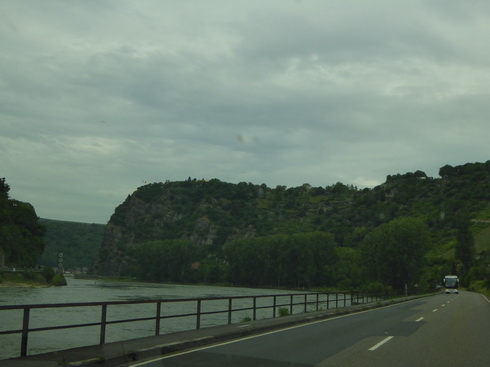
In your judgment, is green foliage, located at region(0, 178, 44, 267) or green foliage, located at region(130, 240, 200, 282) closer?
green foliage, located at region(0, 178, 44, 267)

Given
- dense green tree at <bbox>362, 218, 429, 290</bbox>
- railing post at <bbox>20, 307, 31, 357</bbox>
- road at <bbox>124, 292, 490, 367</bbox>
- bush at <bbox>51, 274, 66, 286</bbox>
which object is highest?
dense green tree at <bbox>362, 218, 429, 290</bbox>

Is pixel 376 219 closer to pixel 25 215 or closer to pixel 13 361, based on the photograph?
pixel 25 215

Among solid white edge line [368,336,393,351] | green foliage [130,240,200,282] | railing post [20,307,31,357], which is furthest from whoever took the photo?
green foliage [130,240,200,282]

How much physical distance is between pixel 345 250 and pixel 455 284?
50479 millimetres

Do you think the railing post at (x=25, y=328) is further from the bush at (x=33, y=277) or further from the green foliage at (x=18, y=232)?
the bush at (x=33, y=277)

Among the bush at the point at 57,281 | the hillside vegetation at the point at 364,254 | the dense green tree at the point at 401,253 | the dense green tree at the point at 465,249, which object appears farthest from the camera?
the dense green tree at the point at 465,249

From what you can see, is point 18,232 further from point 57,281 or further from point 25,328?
point 25,328

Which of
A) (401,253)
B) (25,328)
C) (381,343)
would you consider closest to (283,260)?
(401,253)

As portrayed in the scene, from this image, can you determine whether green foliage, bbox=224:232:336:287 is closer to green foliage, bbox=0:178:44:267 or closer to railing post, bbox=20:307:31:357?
green foliage, bbox=0:178:44:267

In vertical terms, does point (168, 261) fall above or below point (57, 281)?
above

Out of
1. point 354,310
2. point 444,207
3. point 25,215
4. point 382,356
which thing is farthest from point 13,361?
point 444,207

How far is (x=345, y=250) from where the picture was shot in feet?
444

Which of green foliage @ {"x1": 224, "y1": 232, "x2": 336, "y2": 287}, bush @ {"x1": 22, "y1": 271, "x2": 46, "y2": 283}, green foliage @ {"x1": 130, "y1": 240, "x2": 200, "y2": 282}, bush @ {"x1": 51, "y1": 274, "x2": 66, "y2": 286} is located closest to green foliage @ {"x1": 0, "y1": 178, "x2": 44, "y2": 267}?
bush @ {"x1": 22, "y1": 271, "x2": 46, "y2": 283}

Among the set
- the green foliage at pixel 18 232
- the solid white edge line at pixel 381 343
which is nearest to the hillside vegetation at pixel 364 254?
the green foliage at pixel 18 232
